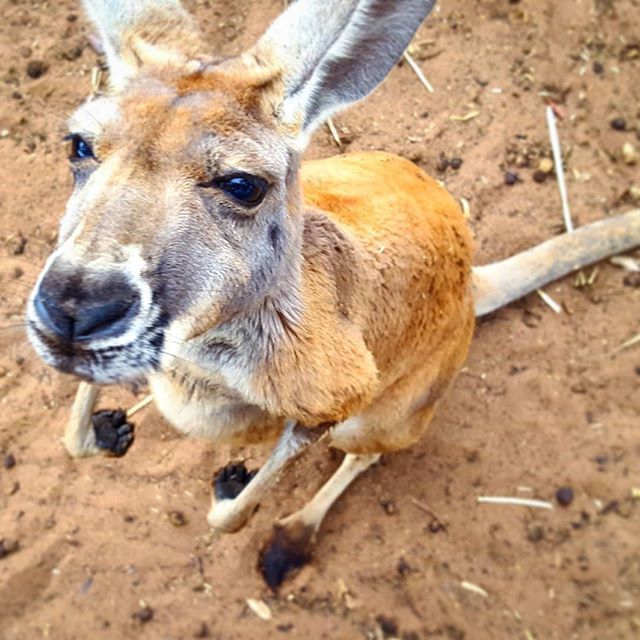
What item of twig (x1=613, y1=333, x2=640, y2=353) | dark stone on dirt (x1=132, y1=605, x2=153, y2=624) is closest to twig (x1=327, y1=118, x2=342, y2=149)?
twig (x1=613, y1=333, x2=640, y2=353)

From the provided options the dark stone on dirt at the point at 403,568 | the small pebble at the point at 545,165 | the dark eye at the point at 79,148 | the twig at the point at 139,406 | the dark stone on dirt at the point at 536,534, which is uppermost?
the dark eye at the point at 79,148

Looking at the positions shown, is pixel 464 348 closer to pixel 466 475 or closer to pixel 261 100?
pixel 466 475

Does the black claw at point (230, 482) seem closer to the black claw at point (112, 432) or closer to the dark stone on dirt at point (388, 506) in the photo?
the black claw at point (112, 432)

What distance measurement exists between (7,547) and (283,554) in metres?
1.32

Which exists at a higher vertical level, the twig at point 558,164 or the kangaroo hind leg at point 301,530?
the twig at point 558,164

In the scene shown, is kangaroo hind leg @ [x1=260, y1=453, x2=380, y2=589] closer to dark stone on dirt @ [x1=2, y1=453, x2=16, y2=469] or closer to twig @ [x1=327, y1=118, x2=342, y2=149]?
dark stone on dirt @ [x1=2, y1=453, x2=16, y2=469]

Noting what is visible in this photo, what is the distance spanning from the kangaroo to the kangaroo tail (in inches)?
25.1

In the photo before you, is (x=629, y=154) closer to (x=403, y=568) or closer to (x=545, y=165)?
(x=545, y=165)

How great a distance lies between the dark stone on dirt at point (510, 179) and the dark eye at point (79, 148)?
10.3 feet

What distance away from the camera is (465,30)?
15.9 feet

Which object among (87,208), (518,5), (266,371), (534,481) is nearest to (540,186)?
(518,5)

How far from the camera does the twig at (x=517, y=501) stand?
3.79 m

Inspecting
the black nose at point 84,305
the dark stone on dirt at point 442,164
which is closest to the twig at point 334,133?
the dark stone on dirt at point 442,164

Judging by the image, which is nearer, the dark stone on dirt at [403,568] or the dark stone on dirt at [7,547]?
the dark stone on dirt at [7,547]
